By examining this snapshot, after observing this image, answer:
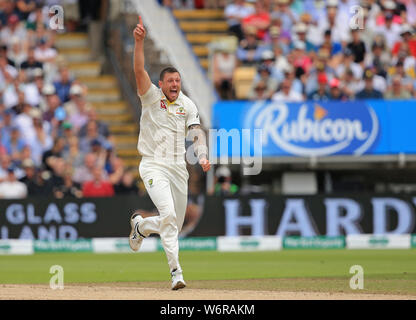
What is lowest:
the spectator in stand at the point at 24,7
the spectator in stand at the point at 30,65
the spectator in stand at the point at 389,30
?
the spectator in stand at the point at 30,65

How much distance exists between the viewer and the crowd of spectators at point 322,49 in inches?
836

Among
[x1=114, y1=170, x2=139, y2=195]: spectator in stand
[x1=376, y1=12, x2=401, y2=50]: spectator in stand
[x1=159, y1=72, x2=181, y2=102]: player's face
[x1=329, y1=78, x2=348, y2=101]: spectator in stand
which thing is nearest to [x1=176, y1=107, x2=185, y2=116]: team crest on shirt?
[x1=159, y1=72, x2=181, y2=102]: player's face

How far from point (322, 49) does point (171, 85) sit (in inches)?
454

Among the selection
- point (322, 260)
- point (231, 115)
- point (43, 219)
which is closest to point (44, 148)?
point (43, 219)

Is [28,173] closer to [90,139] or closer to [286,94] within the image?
[90,139]

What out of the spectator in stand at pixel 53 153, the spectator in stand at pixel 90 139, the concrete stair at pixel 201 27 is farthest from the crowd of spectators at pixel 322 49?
the spectator in stand at pixel 53 153

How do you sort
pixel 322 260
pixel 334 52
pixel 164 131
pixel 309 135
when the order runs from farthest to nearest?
1. pixel 334 52
2. pixel 309 135
3. pixel 322 260
4. pixel 164 131

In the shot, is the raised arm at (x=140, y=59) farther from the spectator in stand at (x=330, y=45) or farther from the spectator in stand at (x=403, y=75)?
the spectator in stand at (x=330, y=45)

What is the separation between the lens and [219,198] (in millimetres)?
19562

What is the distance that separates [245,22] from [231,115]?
11.5ft

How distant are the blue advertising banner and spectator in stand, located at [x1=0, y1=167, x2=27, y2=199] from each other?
3.75 metres

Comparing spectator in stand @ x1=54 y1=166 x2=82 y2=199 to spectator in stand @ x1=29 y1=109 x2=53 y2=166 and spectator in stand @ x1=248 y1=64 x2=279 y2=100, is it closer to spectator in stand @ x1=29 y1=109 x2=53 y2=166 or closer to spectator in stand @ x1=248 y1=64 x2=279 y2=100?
spectator in stand @ x1=29 y1=109 x2=53 y2=166

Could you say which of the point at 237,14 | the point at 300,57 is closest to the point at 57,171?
the point at 300,57
